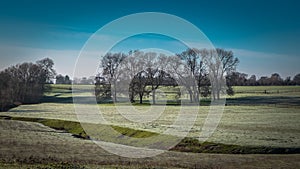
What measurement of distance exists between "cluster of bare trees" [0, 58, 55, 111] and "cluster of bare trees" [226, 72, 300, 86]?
57.8 m

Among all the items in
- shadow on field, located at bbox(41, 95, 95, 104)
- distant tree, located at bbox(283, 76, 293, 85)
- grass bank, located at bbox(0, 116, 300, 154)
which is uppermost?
distant tree, located at bbox(283, 76, 293, 85)

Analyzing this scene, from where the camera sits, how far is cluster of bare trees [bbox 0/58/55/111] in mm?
87438

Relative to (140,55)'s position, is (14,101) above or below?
below

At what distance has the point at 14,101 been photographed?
8975cm

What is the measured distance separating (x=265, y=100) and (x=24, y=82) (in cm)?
6871

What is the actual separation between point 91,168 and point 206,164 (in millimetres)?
8979

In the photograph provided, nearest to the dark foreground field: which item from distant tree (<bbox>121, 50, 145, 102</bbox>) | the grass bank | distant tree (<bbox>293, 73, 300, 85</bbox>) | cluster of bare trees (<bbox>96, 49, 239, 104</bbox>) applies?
the grass bank

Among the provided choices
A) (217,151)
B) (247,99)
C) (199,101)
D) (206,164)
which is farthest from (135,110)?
(206,164)

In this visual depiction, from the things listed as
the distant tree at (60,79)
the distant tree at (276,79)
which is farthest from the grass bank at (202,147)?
the distant tree at (60,79)

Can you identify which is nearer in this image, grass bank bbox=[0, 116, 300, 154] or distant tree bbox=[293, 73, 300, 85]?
grass bank bbox=[0, 116, 300, 154]

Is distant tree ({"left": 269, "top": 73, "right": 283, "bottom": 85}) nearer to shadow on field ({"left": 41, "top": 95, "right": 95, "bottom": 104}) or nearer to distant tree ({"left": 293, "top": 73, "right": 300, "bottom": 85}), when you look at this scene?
distant tree ({"left": 293, "top": 73, "right": 300, "bottom": 85})

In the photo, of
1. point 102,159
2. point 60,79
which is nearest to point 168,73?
point 102,159

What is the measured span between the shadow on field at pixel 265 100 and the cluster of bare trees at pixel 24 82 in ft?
190

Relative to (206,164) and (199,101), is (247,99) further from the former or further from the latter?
(206,164)
